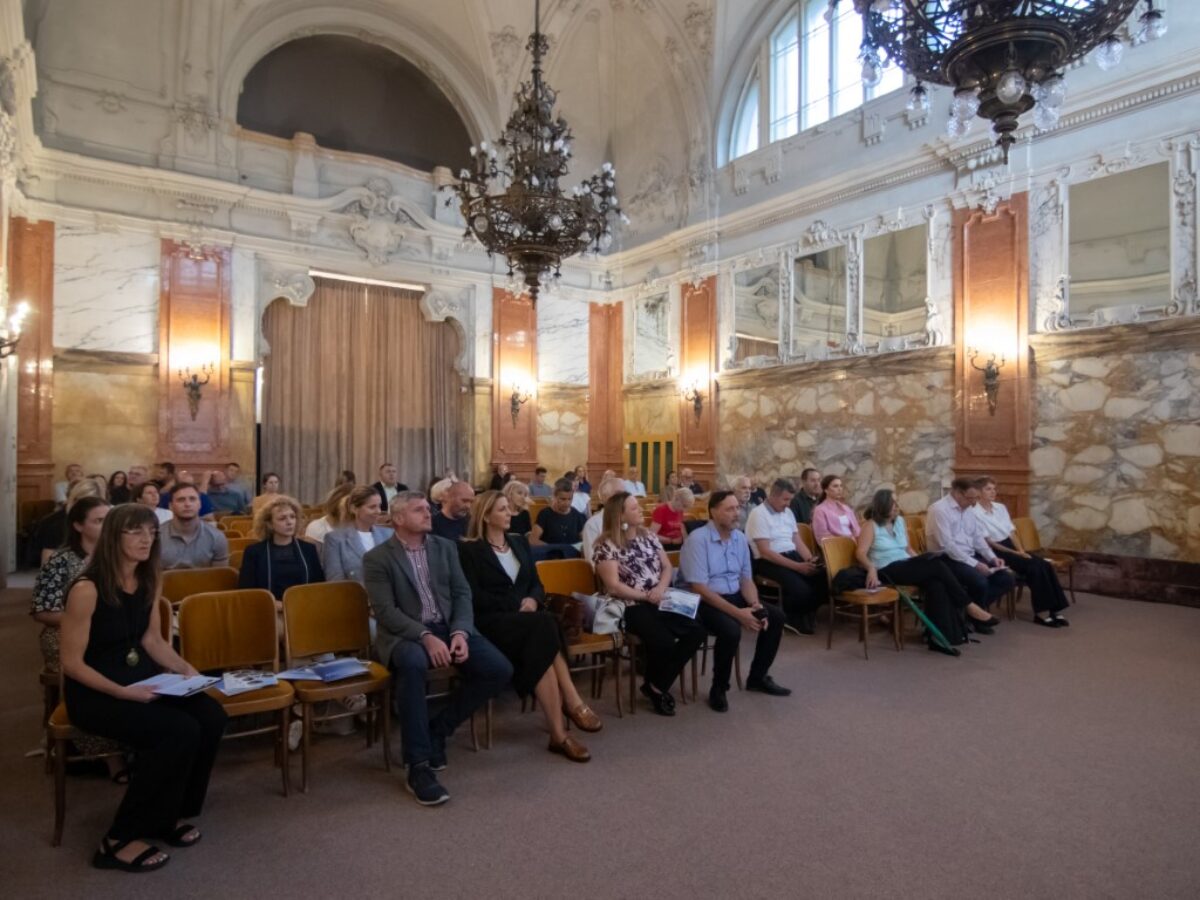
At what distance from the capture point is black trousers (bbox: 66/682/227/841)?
2.58 metres

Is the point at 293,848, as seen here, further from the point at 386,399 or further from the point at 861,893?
the point at 386,399

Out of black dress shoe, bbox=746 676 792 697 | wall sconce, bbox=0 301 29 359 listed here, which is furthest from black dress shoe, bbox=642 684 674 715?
wall sconce, bbox=0 301 29 359

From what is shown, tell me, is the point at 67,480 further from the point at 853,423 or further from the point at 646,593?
the point at 853,423

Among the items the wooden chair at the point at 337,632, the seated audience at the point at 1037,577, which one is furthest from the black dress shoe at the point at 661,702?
the seated audience at the point at 1037,577

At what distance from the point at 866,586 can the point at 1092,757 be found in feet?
6.79

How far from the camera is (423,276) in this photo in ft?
41.9

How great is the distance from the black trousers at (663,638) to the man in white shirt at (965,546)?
8.85ft

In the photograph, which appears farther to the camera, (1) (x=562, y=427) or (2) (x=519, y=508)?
(1) (x=562, y=427)

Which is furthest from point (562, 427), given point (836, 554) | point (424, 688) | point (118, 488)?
point (424, 688)

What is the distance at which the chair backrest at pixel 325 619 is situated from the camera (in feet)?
11.6

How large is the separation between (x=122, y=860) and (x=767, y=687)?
323 centimetres

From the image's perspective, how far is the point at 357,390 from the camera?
12633 mm

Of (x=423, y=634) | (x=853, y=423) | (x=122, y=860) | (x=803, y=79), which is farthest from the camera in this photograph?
(x=803, y=79)

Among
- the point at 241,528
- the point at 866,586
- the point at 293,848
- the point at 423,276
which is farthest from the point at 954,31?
the point at 423,276
